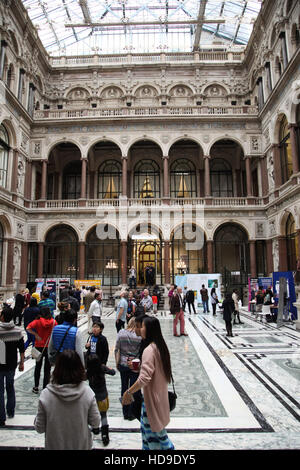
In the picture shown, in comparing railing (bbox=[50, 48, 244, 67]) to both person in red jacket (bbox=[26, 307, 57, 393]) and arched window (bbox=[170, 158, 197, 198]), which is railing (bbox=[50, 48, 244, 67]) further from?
person in red jacket (bbox=[26, 307, 57, 393])

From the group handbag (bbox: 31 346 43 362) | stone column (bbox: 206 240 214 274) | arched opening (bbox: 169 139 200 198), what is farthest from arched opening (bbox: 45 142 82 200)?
handbag (bbox: 31 346 43 362)

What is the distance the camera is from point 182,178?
26500 millimetres

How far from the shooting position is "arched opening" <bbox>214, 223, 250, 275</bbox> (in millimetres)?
22672

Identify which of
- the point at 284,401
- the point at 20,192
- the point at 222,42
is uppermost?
the point at 222,42

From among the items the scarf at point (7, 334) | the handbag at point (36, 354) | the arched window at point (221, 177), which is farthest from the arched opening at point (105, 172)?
the scarf at point (7, 334)

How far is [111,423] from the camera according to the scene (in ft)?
14.0

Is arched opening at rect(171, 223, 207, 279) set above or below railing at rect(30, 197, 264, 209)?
below

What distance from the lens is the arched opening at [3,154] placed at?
18891 mm

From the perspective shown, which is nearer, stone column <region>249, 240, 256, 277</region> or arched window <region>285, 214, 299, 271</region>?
arched window <region>285, 214, 299, 271</region>

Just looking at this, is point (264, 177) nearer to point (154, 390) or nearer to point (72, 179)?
point (72, 179)

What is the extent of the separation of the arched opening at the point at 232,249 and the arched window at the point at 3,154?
15.1m
